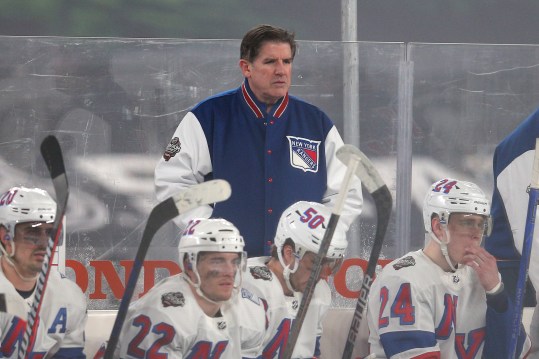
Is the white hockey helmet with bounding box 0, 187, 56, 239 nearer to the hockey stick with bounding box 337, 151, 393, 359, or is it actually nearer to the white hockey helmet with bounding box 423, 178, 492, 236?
the hockey stick with bounding box 337, 151, 393, 359

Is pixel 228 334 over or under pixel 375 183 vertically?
under

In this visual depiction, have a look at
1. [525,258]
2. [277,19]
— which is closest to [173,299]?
[525,258]

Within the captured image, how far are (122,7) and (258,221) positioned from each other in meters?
3.26

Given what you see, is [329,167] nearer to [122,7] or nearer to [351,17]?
[351,17]

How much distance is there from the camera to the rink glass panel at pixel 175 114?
463 cm

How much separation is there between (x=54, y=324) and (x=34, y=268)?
0.15 meters

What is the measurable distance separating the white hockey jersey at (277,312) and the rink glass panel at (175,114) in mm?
891

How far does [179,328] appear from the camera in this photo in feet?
11.1

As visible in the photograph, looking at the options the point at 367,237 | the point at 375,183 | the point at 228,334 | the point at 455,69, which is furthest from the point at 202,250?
the point at 455,69

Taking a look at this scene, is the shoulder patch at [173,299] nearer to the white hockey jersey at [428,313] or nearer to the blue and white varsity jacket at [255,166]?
the blue and white varsity jacket at [255,166]

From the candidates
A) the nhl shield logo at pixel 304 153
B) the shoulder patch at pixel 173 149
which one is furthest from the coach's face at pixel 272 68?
A: the shoulder patch at pixel 173 149

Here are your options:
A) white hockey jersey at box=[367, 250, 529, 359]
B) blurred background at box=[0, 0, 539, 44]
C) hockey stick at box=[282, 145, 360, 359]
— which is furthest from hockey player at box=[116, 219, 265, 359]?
blurred background at box=[0, 0, 539, 44]

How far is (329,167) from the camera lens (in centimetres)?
383

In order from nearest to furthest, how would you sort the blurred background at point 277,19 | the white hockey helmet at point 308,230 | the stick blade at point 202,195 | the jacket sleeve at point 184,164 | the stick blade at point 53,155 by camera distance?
the stick blade at point 202,195 < the stick blade at point 53,155 < the white hockey helmet at point 308,230 < the jacket sleeve at point 184,164 < the blurred background at point 277,19
